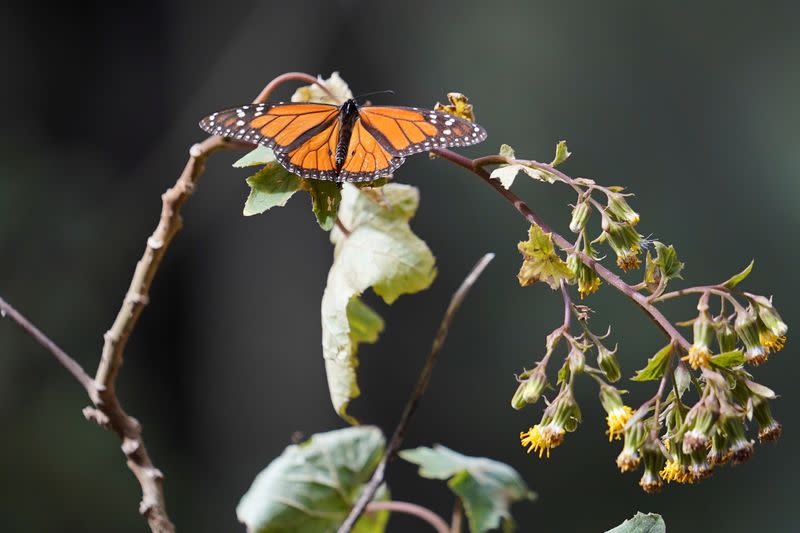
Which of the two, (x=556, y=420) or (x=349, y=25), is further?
(x=349, y=25)

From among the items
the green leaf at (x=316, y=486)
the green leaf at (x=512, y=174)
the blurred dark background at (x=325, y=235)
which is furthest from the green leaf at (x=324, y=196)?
the blurred dark background at (x=325, y=235)

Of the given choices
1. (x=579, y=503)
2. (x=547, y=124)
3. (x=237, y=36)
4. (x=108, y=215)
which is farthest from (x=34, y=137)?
(x=579, y=503)

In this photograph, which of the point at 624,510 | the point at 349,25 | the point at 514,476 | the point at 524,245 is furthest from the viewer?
the point at 349,25

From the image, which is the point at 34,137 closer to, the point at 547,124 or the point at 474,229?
the point at 474,229

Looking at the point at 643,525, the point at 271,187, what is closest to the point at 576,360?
the point at 643,525

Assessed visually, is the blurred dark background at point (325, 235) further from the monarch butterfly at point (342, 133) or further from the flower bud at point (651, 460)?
the flower bud at point (651, 460)

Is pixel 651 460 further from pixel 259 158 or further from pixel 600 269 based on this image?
pixel 259 158
